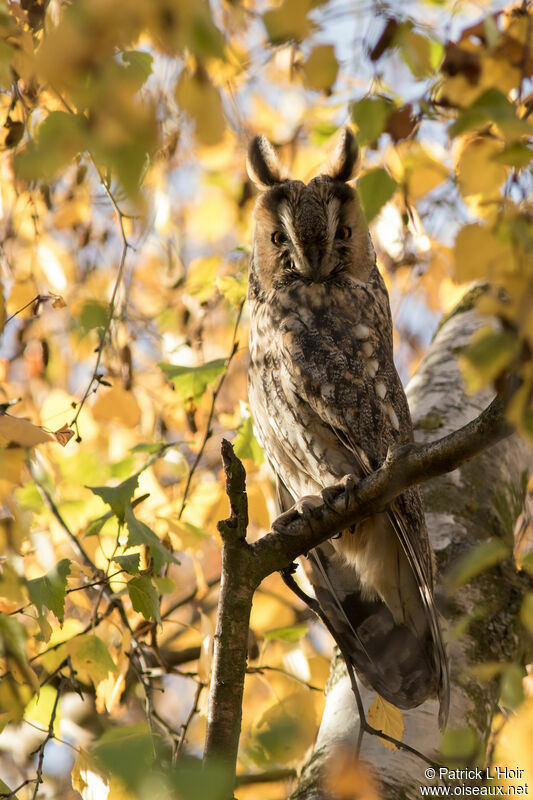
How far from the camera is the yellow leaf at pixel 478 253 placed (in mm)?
783

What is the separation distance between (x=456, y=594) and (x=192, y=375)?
2.52 ft

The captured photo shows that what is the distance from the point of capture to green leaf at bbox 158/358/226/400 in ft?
6.03

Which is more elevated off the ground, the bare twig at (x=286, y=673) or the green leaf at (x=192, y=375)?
the green leaf at (x=192, y=375)

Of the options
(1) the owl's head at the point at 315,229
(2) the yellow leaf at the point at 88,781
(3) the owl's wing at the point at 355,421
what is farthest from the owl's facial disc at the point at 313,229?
(2) the yellow leaf at the point at 88,781

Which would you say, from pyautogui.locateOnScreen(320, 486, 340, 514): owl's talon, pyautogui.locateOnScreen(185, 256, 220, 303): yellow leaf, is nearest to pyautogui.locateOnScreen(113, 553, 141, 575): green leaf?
pyautogui.locateOnScreen(320, 486, 340, 514): owl's talon

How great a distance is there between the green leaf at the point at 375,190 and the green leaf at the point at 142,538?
0.76 metres

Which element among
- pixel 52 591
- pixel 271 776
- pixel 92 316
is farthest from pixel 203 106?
pixel 271 776

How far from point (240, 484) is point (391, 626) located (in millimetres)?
786

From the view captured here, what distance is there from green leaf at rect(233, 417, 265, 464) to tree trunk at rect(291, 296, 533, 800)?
0.41 metres

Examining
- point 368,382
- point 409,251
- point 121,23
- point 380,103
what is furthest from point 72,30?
point 409,251

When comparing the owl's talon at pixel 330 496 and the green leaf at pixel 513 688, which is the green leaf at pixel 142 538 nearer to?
the owl's talon at pixel 330 496

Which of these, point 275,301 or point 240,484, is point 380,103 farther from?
point 275,301

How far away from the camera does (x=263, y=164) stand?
2.17 metres

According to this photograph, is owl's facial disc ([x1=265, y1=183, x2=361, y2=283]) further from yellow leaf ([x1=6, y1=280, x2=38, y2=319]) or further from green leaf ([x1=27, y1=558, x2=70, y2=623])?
green leaf ([x1=27, y1=558, x2=70, y2=623])
